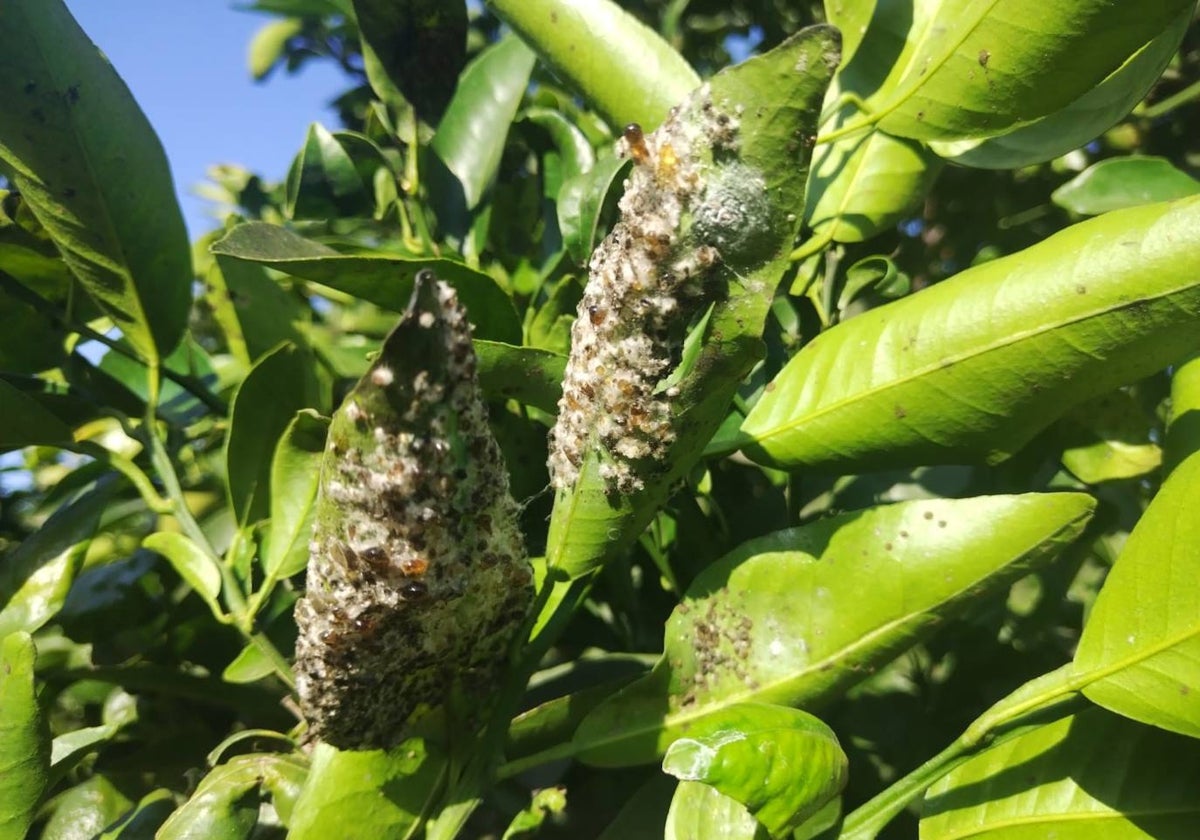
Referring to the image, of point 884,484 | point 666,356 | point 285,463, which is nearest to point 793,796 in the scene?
point 666,356

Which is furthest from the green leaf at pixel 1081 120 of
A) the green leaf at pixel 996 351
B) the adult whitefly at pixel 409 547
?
the adult whitefly at pixel 409 547

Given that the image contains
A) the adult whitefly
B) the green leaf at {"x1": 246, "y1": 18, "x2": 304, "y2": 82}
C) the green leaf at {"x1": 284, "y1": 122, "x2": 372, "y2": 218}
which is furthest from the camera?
the green leaf at {"x1": 246, "y1": 18, "x2": 304, "y2": 82}

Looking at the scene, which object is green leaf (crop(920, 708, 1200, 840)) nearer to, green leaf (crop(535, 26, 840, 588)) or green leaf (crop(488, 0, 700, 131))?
green leaf (crop(535, 26, 840, 588))

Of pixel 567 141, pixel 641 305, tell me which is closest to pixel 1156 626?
pixel 641 305

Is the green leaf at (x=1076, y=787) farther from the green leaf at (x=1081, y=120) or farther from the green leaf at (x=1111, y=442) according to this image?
the green leaf at (x=1081, y=120)

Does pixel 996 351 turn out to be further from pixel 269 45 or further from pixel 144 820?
pixel 269 45

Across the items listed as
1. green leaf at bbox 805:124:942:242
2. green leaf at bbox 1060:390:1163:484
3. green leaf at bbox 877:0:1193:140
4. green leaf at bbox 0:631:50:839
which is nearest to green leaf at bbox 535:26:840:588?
green leaf at bbox 877:0:1193:140
